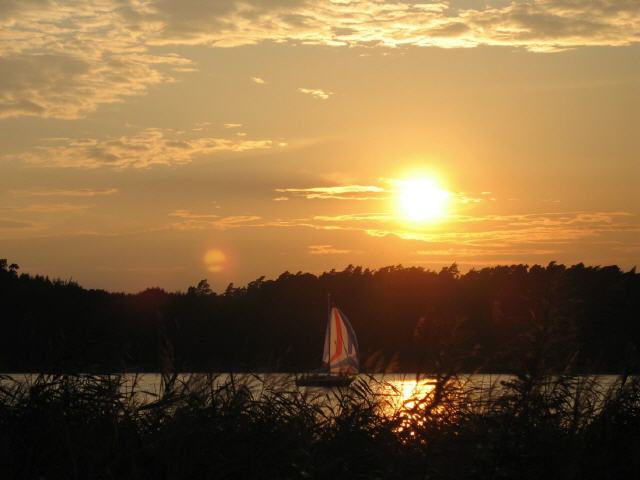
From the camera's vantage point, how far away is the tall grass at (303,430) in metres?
11.2

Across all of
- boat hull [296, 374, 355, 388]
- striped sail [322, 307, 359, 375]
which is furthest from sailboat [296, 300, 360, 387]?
boat hull [296, 374, 355, 388]

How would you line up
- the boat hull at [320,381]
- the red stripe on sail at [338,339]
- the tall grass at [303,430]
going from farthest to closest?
the red stripe on sail at [338,339], the boat hull at [320,381], the tall grass at [303,430]

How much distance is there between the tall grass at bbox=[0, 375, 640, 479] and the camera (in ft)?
36.8

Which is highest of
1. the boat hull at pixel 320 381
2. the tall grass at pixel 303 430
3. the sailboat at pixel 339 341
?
the sailboat at pixel 339 341

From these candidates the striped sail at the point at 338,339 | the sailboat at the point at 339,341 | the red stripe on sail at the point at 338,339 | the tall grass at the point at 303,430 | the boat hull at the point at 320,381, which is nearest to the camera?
the tall grass at the point at 303,430

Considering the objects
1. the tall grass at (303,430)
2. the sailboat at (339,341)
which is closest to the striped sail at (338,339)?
the sailboat at (339,341)

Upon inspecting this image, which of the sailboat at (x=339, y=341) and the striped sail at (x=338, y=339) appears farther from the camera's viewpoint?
the striped sail at (x=338, y=339)

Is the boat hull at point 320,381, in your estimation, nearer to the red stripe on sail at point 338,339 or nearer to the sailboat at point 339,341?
the sailboat at point 339,341

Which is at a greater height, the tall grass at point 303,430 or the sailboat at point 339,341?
the sailboat at point 339,341

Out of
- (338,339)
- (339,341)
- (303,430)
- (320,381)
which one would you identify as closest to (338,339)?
(338,339)

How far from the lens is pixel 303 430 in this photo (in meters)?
12.4

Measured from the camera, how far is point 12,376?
45.5 feet

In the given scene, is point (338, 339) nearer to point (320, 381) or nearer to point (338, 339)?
point (338, 339)

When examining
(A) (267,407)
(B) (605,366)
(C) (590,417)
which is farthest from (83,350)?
(B) (605,366)
